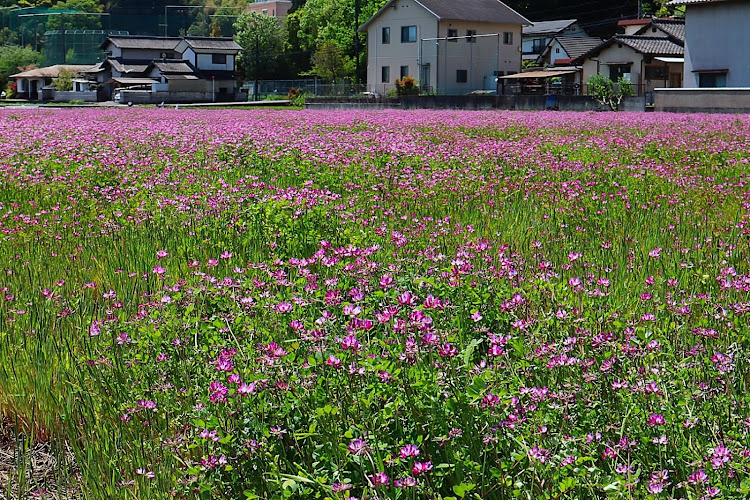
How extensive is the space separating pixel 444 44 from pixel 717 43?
2438 cm

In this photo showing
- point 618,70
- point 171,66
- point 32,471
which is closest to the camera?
point 32,471

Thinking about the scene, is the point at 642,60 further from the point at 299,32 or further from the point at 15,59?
the point at 15,59

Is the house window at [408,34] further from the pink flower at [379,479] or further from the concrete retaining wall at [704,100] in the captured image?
the pink flower at [379,479]

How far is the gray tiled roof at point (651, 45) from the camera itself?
5691 cm

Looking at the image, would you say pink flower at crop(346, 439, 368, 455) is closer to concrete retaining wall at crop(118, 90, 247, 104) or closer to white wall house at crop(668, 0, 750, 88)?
white wall house at crop(668, 0, 750, 88)

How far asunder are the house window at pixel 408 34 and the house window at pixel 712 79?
86.6ft

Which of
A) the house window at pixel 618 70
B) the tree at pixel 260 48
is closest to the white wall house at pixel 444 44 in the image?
the house window at pixel 618 70

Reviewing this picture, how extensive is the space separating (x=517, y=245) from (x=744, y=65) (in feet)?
140

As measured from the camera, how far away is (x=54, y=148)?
12344 mm

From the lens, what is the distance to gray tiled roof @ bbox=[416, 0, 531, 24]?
65562 mm

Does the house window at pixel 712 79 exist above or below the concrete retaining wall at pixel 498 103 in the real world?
above

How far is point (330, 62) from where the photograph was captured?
7969 centimetres

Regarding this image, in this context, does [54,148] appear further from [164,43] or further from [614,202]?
[164,43]

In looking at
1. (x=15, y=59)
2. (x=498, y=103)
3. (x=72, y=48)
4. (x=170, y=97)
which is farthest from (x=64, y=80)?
(x=498, y=103)
